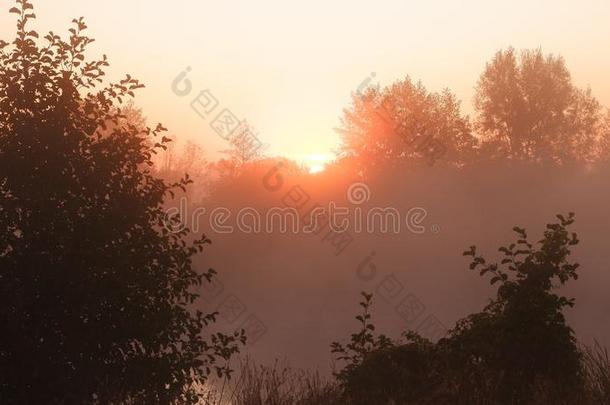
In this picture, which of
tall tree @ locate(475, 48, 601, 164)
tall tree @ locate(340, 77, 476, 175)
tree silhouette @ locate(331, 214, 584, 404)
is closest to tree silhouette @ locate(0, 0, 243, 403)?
tree silhouette @ locate(331, 214, 584, 404)

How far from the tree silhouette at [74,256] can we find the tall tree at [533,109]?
54539mm

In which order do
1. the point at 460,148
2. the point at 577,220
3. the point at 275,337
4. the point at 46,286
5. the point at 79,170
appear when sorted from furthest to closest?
1. the point at 460,148
2. the point at 577,220
3. the point at 275,337
4. the point at 79,170
5. the point at 46,286

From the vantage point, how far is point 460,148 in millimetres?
62156

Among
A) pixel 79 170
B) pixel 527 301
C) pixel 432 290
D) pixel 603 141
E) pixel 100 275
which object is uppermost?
pixel 603 141

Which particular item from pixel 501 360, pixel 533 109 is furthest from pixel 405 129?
pixel 501 360

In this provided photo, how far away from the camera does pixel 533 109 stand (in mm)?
65812

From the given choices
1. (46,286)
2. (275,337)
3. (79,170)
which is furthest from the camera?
(275,337)

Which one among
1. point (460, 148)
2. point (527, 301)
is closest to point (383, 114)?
point (460, 148)

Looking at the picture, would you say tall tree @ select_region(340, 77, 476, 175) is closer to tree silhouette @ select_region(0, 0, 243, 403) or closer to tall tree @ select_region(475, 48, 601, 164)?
tall tree @ select_region(475, 48, 601, 164)

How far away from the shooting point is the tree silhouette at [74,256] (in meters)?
10.8

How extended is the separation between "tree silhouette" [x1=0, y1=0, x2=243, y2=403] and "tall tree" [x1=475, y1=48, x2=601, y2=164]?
5454 centimetres

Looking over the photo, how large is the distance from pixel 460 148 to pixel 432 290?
21061 millimetres

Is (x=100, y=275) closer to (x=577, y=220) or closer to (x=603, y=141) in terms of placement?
(x=577, y=220)

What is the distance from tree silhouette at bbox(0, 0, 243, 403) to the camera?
35.3 feet
